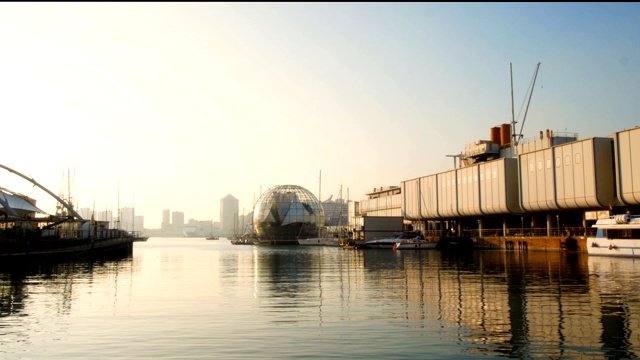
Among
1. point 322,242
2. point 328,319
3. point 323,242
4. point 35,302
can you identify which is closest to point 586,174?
point 328,319

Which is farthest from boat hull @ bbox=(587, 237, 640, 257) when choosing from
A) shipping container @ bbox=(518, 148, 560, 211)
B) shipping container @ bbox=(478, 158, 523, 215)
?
shipping container @ bbox=(478, 158, 523, 215)

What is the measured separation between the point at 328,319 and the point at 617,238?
214 ft

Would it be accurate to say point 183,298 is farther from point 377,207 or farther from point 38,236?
point 377,207

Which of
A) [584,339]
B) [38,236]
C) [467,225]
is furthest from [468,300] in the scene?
[467,225]

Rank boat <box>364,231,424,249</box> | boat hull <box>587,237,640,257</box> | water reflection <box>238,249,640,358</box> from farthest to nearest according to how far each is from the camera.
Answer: boat <box>364,231,424,249</box> < boat hull <box>587,237,640,257</box> < water reflection <box>238,249,640,358</box>

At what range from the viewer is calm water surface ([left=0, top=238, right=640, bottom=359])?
1898 centimetres

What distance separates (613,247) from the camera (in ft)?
254

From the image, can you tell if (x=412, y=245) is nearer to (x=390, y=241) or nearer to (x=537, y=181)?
(x=390, y=241)

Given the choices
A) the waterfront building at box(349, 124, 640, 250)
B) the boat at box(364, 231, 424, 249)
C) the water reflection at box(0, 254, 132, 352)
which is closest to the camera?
the water reflection at box(0, 254, 132, 352)

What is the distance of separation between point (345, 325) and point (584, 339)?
27.7 ft

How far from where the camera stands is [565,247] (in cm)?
9238

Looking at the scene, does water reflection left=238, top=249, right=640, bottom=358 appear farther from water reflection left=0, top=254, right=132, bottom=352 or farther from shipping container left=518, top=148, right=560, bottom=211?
shipping container left=518, top=148, right=560, bottom=211

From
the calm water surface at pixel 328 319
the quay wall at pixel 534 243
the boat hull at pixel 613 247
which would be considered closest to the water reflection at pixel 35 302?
the calm water surface at pixel 328 319

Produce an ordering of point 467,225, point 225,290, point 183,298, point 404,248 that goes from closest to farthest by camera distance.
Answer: point 183,298 → point 225,290 → point 404,248 → point 467,225
